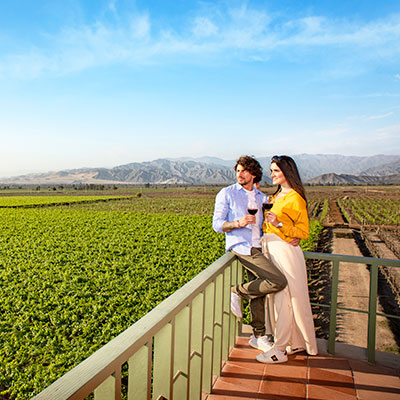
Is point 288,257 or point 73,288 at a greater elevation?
point 288,257

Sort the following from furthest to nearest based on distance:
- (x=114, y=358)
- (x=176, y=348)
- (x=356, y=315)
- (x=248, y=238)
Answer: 1. (x=356, y=315)
2. (x=248, y=238)
3. (x=176, y=348)
4. (x=114, y=358)

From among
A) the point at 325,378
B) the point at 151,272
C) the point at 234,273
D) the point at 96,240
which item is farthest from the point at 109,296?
the point at 96,240

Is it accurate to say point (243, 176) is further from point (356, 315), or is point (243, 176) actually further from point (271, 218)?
point (356, 315)

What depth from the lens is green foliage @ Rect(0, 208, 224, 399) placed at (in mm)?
4629

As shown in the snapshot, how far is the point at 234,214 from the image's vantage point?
104 inches

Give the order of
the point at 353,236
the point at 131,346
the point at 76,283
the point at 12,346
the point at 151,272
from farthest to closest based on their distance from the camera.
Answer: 1. the point at 353,236
2. the point at 151,272
3. the point at 76,283
4. the point at 12,346
5. the point at 131,346

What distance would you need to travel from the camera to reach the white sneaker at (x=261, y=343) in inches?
106

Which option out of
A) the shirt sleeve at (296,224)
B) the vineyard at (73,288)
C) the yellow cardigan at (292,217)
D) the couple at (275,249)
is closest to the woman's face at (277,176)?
the couple at (275,249)

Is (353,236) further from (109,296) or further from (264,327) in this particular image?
(264,327)

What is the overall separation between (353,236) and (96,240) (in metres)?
16.8

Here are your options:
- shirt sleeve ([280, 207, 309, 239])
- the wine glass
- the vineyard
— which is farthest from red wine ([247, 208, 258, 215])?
the vineyard

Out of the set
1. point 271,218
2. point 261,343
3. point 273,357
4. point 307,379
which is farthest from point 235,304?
point 271,218

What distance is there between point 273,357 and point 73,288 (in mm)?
6183

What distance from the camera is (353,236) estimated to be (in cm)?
2211
